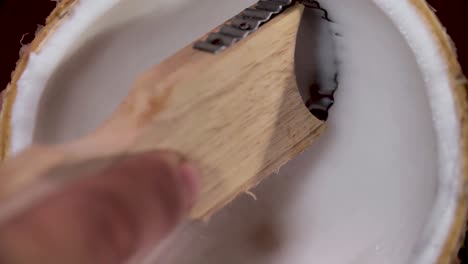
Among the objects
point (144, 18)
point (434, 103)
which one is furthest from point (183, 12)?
point (434, 103)

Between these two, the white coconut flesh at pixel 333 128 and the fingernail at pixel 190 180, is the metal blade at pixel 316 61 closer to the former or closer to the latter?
the white coconut flesh at pixel 333 128

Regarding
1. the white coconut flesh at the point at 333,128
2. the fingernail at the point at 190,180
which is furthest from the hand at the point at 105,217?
the white coconut flesh at the point at 333,128

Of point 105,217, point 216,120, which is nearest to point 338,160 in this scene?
point 216,120

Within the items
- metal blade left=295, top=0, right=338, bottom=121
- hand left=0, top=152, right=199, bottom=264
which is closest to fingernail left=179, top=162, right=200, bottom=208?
hand left=0, top=152, right=199, bottom=264

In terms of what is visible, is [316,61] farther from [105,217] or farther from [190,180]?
[105,217]

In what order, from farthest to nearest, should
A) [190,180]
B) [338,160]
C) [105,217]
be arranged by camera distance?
[338,160] → [190,180] → [105,217]
